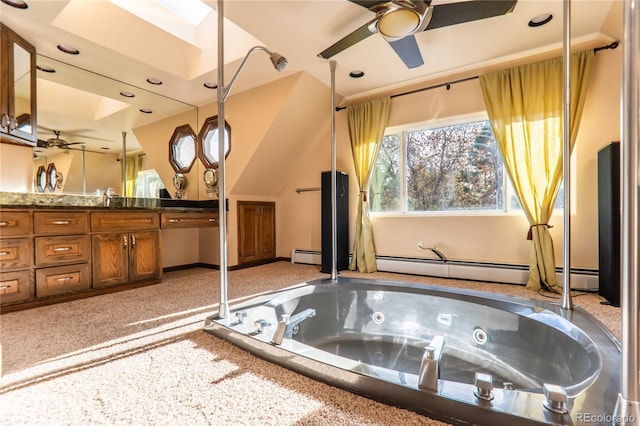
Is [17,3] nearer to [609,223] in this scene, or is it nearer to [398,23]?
[398,23]

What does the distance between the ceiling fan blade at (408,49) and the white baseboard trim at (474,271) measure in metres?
2.10

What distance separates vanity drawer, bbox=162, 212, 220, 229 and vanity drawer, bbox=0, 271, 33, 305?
44.4 inches

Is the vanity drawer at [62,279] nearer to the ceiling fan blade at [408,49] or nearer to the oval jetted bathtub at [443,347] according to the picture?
the oval jetted bathtub at [443,347]

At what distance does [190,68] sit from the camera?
315cm

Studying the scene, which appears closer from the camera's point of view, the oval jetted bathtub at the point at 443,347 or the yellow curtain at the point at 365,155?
the oval jetted bathtub at the point at 443,347

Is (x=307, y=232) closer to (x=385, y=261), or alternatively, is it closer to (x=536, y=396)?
(x=385, y=261)

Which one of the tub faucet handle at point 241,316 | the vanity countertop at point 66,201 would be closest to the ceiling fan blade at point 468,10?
the tub faucet handle at point 241,316

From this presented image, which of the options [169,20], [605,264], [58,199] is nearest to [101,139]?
[58,199]

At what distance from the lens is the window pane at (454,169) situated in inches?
119

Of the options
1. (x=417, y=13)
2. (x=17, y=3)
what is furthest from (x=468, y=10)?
(x=17, y=3)

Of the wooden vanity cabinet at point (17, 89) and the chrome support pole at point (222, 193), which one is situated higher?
the wooden vanity cabinet at point (17, 89)

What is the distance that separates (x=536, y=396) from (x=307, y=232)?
3.44 meters

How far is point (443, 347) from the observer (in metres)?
1.10

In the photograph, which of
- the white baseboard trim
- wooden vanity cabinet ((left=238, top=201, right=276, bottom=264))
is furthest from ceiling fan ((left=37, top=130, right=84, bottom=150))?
the white baseboard trim
